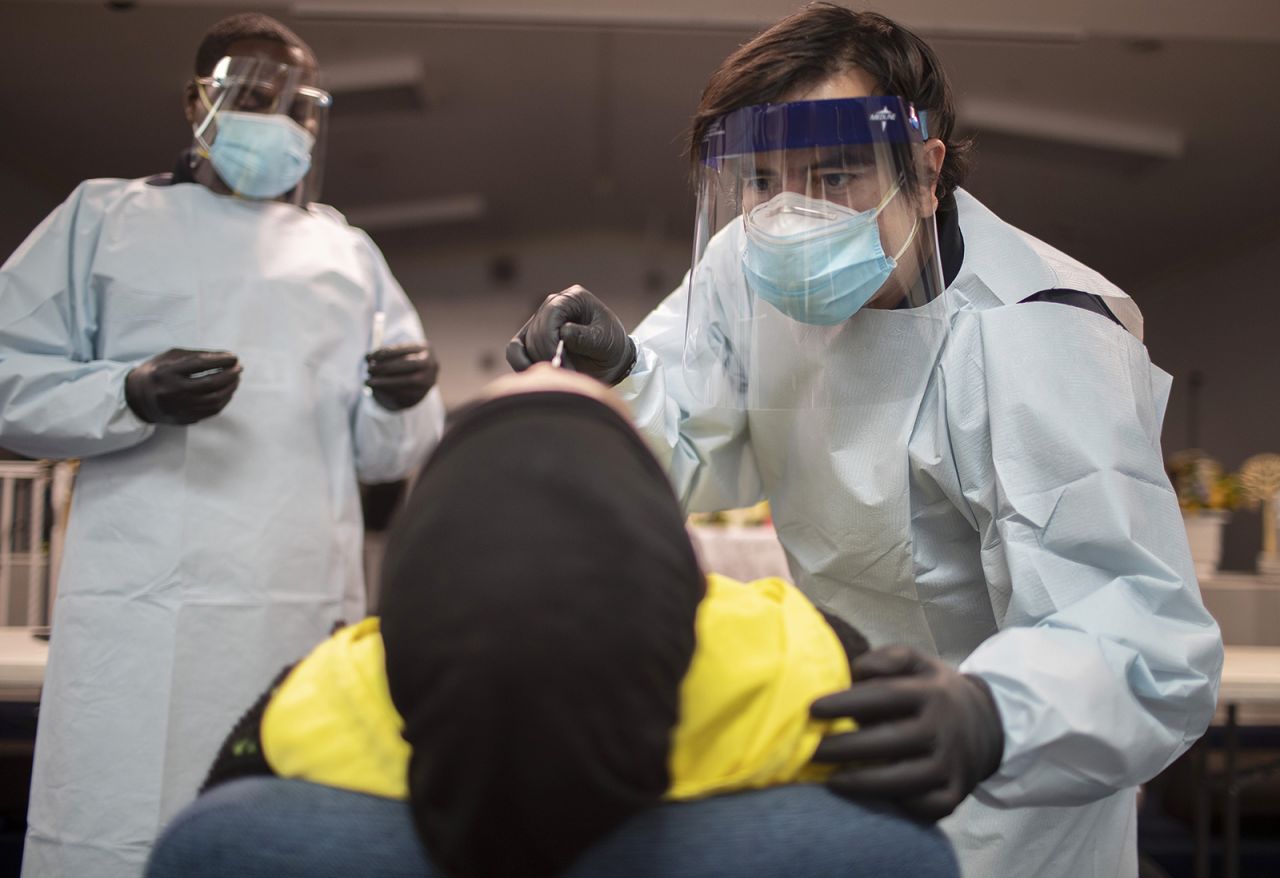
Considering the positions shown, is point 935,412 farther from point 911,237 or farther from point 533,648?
point 533,648

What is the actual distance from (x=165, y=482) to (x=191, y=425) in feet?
0.32

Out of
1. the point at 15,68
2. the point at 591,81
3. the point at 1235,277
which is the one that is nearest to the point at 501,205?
the point at 591,81

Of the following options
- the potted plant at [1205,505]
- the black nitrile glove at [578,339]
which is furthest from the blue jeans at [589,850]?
the potted plant at [1205,505]

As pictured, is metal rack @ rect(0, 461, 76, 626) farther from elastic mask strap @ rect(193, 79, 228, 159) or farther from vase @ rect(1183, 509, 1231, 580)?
vase @ rect(1183, 509, 1231, 580)

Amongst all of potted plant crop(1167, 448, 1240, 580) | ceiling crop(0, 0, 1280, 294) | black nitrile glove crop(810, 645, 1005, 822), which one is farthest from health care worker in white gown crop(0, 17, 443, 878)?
potted plant crop(1167, 448, 1240, 580)

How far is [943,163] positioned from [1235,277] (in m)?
7.31

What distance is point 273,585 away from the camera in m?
1.71

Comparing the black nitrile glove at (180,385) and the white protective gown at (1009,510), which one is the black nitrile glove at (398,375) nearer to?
the black nitrile glove at (180,385)

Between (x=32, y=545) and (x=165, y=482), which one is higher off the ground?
(x=165, y=482)

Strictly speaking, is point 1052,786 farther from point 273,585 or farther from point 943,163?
point 273,585

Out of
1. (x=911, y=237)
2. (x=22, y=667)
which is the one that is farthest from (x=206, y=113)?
(x=911, y=237)

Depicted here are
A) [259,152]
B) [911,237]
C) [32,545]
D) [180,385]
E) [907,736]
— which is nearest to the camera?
[907,736]

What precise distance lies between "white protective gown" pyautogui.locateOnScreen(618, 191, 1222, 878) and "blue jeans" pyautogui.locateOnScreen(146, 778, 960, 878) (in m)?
0.25

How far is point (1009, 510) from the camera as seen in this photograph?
1.00m
